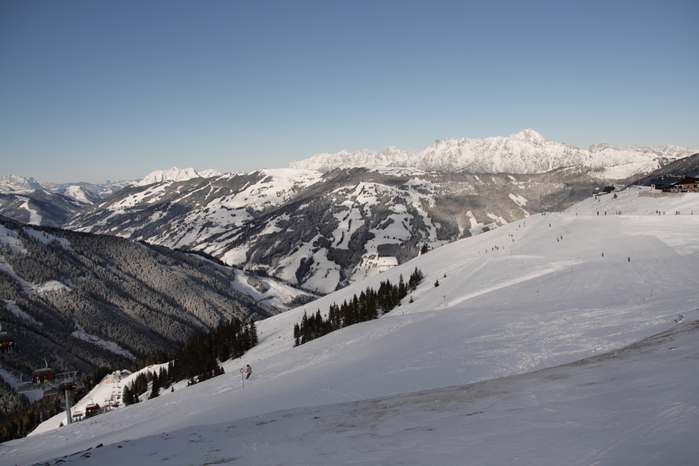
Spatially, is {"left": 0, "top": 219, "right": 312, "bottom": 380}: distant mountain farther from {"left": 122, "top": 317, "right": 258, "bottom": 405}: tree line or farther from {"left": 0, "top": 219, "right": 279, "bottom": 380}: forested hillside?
{"left": 122, "top": 317, "right": 258, "bottom": 405}: tree line

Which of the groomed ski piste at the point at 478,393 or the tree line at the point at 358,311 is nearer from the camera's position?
the groomed ski piste at the point at 478,393

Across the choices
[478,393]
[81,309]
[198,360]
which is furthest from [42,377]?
[81,309]

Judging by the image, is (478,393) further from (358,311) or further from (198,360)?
(198,360)

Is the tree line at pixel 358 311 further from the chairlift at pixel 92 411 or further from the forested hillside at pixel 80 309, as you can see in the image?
the forested hillside at pixel 80 309

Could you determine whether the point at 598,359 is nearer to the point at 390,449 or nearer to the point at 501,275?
the point at 390,449

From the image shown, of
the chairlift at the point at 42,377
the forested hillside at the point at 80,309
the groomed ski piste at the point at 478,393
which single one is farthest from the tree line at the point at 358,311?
the forested hillside at the point at 80,309

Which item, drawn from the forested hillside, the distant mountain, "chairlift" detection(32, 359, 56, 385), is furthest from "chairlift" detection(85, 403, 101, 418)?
the distant mountain

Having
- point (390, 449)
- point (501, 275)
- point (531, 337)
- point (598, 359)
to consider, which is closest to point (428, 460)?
point (390, 449)
